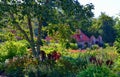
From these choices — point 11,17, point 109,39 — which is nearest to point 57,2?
point 11,17

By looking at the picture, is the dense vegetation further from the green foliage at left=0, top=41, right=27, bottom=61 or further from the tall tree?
the tall tree

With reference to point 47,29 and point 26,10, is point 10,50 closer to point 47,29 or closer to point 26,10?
point 47,29

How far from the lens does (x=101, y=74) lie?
10.4 meters

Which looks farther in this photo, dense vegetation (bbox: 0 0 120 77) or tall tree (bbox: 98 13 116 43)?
tall tree (bbox: 98 13 116 43)

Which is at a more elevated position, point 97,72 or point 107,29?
point 97,72

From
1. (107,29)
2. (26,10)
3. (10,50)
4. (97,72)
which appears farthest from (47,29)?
(107,29)

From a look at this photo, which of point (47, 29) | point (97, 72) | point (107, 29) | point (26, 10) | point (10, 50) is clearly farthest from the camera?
point (107, 29)

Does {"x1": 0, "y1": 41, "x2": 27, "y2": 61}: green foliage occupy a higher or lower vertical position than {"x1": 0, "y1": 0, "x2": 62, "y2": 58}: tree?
lower

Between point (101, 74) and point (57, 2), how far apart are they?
7.70 metres

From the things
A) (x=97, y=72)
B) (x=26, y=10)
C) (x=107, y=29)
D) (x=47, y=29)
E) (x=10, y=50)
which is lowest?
(x=107, y=29)

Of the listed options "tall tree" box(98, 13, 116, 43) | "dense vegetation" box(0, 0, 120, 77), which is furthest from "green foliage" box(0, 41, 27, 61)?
"tall tree" box(98, 13, 116, 43)

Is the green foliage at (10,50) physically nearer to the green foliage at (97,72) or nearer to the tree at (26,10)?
the tree at (26,10)

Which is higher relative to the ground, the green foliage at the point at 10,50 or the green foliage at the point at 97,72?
the green foliage at the point at 97,72

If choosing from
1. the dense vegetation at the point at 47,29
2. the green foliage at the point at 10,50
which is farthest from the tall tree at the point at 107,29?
the dense vegetation at the point at 47,29
